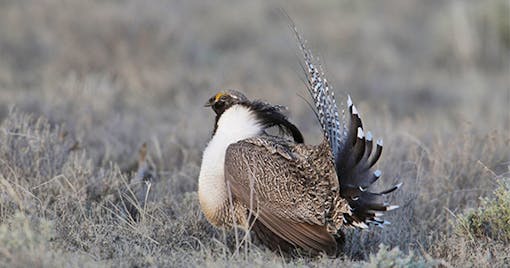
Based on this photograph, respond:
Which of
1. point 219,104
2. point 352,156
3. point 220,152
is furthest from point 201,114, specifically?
point 352,156

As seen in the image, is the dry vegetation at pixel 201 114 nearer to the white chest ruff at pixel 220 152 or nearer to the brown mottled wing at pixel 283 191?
the brown mottled wing at pixel 283 191

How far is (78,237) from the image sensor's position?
13.7 ft

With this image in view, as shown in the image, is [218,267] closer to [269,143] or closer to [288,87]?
[269,143]

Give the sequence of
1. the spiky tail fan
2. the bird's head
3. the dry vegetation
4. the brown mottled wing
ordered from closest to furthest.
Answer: the brown mottled wing
the spiky tail fan
the dry vegetation
the bird's head

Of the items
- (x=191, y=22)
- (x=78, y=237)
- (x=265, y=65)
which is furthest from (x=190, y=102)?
(x=78, y=237)

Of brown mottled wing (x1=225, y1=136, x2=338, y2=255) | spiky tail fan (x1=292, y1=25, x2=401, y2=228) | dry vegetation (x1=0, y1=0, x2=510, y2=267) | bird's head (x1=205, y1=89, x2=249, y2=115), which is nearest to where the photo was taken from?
brown mottled wing (x1=225, y1=136, x2=338, y2=255)

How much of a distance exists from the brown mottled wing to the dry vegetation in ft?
0.54

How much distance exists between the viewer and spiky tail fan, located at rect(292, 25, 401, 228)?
4258 mm

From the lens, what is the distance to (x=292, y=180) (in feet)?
13.9

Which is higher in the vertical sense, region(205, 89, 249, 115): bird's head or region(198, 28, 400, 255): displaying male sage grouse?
region(205, 89, 249, 115): bird's head

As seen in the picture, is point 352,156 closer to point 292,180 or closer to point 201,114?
point 292,180

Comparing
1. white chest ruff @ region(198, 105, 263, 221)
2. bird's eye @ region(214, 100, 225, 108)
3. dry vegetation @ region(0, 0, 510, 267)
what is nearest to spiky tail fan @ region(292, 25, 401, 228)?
dry vegetation @ region(0, 0, 510, 267)

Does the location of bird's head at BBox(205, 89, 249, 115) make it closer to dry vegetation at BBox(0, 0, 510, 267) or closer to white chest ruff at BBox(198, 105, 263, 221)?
white chest ruff at BBox(198, 105, 263, 221)

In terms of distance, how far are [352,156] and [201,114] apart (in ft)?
11.6
